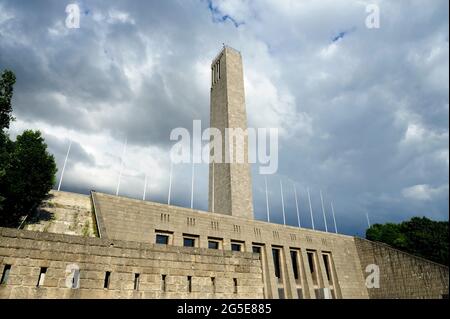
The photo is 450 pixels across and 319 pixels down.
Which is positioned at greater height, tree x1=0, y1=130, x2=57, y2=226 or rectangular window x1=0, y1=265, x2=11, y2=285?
tree x1=0, y1=130, x2=57, y2=226

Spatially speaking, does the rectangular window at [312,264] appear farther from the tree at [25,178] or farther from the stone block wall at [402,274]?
the tree at [25,178]

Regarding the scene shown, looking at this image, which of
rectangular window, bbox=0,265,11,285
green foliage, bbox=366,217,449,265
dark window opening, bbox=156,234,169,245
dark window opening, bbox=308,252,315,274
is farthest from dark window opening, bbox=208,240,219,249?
green foliage, bbox=366,217,449,265

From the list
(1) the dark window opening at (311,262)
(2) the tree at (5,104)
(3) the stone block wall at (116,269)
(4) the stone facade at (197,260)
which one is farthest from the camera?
(1) the dark window opening at (311,262)

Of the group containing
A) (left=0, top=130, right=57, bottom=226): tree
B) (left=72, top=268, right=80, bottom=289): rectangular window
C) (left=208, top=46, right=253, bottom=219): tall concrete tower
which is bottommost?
(left=72, top=268, right=80, bottom=289): rectangular window

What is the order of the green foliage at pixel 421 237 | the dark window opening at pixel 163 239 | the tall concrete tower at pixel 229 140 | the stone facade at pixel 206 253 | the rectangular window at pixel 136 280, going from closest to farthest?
the stone facade at pixel 206 253
the rectangular window at pixel 136 280
the dark window opening at pixel 163 239
the tall concrete tower at pixel 229 140
the green foliage at pixel 421 237

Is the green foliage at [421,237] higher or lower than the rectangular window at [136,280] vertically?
higher

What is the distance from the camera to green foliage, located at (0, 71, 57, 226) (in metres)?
19.6

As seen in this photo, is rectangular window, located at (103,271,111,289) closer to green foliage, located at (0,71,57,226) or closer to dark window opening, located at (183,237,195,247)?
green foliage, located at (0,71,57,226)

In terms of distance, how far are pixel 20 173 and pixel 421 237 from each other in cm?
4991

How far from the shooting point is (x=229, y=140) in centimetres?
3925

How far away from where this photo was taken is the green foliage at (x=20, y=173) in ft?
64.3

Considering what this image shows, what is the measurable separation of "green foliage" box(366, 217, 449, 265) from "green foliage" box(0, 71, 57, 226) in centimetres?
4708
